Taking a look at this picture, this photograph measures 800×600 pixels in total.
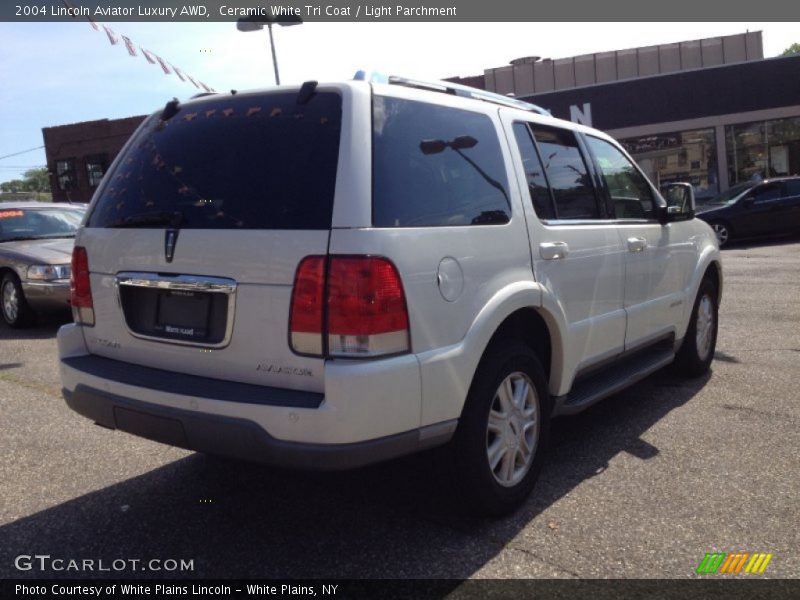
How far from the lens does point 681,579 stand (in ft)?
9.36

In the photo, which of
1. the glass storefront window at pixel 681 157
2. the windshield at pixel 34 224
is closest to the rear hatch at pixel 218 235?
the windshield at pixel 34 224

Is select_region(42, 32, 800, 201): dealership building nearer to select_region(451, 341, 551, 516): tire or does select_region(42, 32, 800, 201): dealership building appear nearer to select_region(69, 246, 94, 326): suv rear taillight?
select_region(451, 341, 551, 516): tire

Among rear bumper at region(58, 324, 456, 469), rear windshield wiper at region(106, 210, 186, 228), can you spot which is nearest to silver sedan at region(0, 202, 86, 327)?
rear windshield wiper at region(106, 210, 186, 228)

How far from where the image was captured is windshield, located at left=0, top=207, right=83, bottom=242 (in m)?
9.79

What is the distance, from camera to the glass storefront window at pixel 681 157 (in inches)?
929

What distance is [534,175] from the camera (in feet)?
12.6

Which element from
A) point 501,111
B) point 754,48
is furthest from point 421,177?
point 754,48

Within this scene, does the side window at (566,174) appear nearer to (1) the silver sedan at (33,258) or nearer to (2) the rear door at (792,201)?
(1) the silver sedan at (33,258)

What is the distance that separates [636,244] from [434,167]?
6.29 ft

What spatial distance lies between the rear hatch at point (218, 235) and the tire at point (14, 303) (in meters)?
6.12

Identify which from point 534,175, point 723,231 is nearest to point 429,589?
point 534,175

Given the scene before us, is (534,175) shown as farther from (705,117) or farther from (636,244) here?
(705,117)

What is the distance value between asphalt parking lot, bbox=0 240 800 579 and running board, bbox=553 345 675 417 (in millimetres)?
341

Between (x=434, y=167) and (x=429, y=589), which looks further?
(x=434, y=167)
